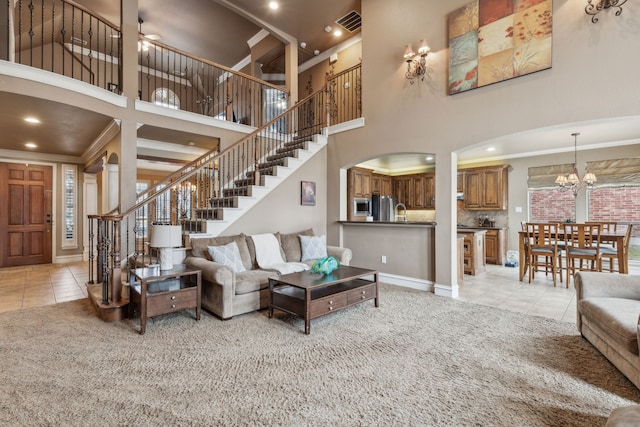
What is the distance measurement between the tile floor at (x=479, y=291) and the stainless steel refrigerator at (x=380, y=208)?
7.65 feet

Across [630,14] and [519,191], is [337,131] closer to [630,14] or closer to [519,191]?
[630,14]

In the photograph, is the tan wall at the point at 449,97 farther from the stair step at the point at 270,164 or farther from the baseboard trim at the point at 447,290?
the stair step at the point at 270,164

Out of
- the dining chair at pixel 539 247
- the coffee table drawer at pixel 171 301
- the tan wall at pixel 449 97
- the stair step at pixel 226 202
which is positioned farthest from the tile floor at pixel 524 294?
the stair step at pixel 226 202

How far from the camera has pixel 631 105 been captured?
3.10 meters

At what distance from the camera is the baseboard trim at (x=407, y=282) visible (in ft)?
15.6

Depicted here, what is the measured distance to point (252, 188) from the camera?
4.98 metres

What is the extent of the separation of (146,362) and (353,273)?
2290mm

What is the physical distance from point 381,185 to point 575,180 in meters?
4.02

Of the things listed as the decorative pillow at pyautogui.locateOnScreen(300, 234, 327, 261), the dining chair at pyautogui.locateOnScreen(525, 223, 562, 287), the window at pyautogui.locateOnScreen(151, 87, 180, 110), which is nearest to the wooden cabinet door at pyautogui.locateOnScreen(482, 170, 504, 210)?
the dining chair at pyautogui.locateOnScreen(525, 223, 562, 287)

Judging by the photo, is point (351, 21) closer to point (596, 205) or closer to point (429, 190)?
point (429, 190)

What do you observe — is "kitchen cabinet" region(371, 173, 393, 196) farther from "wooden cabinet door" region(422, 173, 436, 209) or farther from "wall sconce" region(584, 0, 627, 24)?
"wall sconce" region(584, 0, 627, 24)

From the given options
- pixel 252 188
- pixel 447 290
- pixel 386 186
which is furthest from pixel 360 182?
pixel 447 290

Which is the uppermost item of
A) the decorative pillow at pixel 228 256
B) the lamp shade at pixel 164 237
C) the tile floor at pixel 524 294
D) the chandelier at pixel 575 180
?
the chandelier at pixel 575 180

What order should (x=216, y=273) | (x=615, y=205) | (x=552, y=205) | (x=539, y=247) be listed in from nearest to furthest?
(x=216, y=273) < (x=539, y=247) < (x=615, y=205) < (x=552, y=205)
